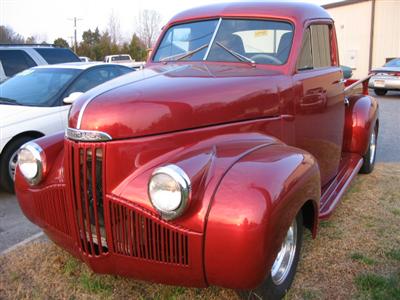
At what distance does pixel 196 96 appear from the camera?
2729mm

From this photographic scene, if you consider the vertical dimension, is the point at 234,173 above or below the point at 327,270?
above

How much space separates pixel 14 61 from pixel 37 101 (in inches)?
130

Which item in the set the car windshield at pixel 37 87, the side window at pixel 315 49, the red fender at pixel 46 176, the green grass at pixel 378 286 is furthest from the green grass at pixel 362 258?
the car windshield at pixel 37 87

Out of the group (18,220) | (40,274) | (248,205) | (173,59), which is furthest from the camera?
(18,220)

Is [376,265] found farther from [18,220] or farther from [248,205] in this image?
[18,220]

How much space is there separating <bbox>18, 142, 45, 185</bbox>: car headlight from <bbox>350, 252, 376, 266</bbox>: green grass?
242cm

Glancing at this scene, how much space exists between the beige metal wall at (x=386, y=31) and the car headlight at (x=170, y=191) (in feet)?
77.2

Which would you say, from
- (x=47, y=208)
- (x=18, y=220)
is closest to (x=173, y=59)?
(x=47, y=208)

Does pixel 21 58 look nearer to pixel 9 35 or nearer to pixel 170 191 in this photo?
pixel 170 191

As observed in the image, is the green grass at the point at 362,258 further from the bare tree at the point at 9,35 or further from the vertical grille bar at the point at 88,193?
the bare tree at the point at 9,35

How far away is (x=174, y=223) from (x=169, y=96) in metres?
0.79

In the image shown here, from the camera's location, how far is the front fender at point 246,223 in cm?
221

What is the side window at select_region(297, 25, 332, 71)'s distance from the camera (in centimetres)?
371

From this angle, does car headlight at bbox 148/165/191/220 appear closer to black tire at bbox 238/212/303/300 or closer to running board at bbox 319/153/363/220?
black tire at bbox 238/212/303/300
